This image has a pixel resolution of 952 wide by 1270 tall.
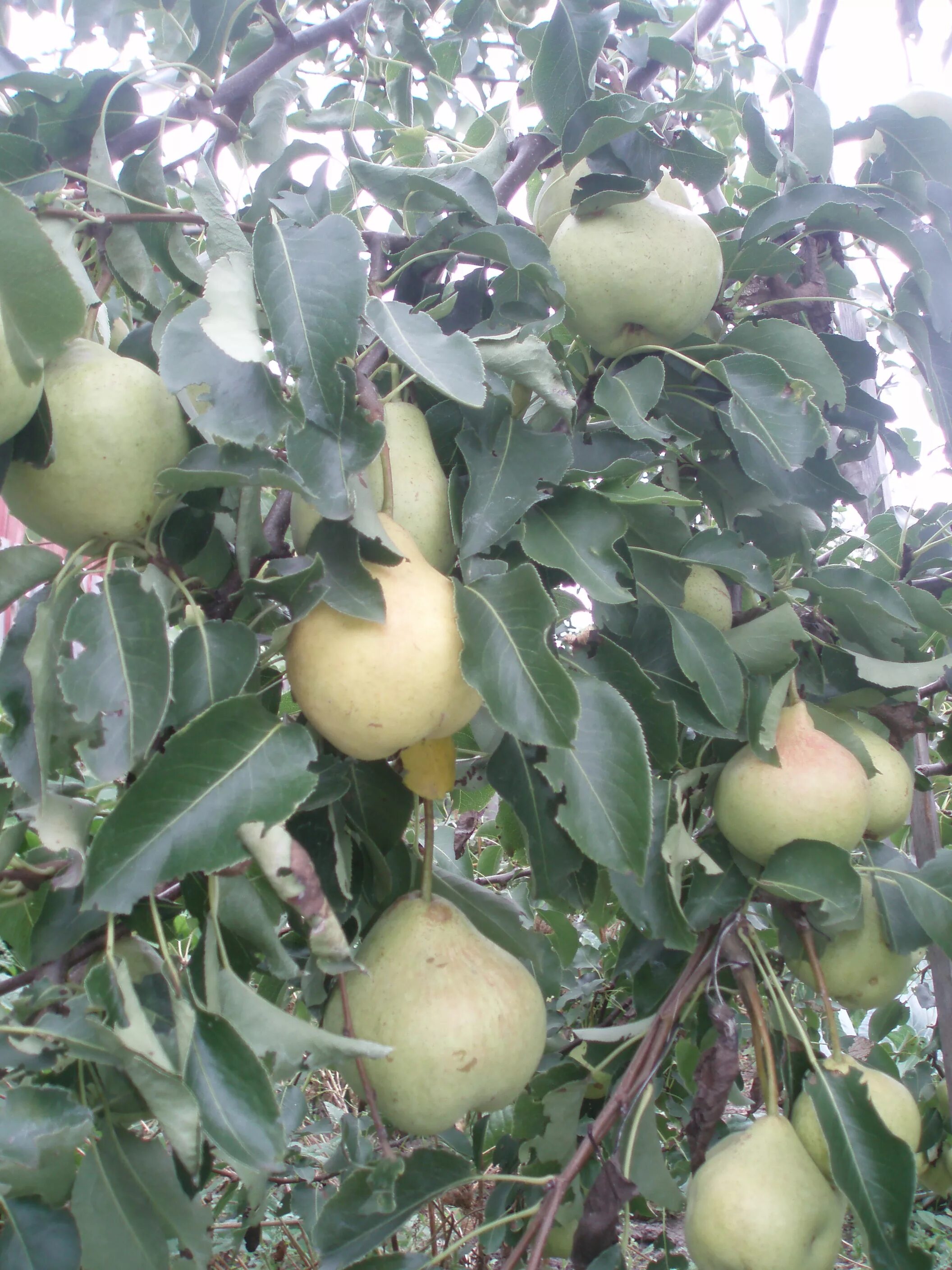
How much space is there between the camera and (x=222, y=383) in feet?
2.45

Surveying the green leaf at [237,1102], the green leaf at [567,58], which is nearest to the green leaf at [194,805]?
the green leaf at [237,1102]

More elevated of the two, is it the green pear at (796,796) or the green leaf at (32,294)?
the green leaf at (32,294)

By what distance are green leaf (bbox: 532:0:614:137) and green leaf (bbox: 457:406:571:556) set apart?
1.36ft

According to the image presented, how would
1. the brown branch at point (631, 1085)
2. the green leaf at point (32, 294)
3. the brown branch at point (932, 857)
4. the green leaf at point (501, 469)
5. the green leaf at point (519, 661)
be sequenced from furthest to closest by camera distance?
the brown branch at point (932, 857), the brown branch at point (631, 1085), the green leaf at point (501, 469), the green leaf at point (519, 661), the green leaf at point (32, 294)

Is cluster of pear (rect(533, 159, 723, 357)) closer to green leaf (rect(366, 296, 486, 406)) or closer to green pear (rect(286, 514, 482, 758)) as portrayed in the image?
green leaf (rect(366, 296, 486, 406))

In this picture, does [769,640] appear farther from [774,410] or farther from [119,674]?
[119,674]

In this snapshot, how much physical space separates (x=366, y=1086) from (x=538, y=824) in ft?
1.01

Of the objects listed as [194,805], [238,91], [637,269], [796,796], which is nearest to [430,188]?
[637,269]

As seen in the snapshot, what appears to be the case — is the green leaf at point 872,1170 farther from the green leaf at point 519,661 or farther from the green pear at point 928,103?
the green pear at point 928,103

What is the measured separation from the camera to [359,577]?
0.75 meters

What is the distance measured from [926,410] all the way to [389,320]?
141cm

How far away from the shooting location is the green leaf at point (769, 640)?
3.66 feet

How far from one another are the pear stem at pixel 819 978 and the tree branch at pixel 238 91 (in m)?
1.22

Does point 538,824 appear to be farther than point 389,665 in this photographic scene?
Yes
